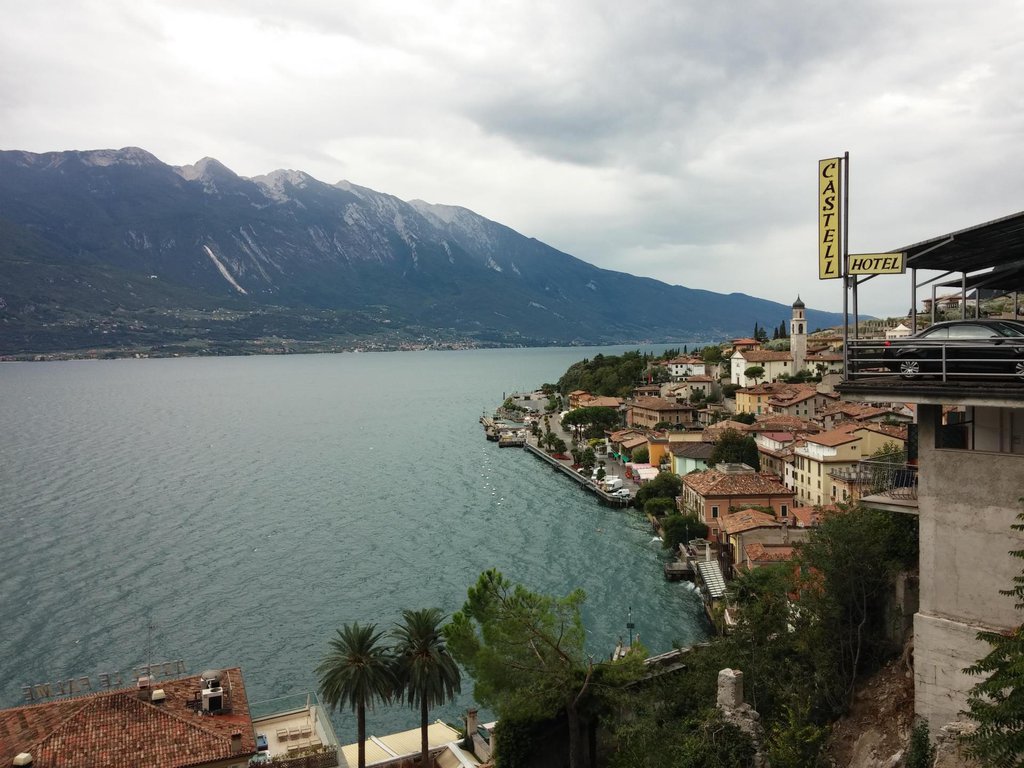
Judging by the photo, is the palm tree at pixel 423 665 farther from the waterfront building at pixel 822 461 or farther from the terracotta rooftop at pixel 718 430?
the terracotta rooftop at pixel 718 430

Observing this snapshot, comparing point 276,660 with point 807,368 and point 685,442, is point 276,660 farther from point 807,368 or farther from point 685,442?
point 807,368

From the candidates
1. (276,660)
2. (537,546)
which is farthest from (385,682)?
(537,546)

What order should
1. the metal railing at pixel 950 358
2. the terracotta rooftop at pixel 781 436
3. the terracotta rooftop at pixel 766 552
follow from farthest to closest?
the terracotta rooftop at pixel 781 436 → the terracotta rooftop at pixel 766 552 → the metal railing at pixel 950 358

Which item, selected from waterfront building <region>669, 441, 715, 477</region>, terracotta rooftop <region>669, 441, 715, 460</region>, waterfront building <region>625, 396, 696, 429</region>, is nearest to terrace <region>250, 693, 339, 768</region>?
waterfront building <region>669, 441, 715, 477</region>

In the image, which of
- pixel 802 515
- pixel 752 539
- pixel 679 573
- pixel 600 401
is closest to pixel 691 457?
pixel 802 515

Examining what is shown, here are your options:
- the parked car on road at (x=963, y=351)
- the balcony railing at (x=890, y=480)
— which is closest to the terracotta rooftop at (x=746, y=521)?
the balcony railing at (x=890, y=480)

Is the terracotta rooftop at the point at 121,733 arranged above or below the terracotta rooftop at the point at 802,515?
above

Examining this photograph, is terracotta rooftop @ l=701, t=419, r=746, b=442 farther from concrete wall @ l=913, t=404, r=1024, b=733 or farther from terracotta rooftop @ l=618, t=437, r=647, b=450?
concrete wall @ l=913, t=404, r=1024, b=733

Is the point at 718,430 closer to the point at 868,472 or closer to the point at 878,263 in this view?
the point at 868,472
